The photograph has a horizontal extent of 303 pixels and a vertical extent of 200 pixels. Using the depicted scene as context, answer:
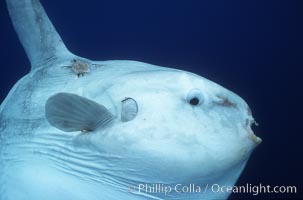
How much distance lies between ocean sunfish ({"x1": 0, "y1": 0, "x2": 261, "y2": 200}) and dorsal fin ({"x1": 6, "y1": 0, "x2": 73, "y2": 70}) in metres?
1.10

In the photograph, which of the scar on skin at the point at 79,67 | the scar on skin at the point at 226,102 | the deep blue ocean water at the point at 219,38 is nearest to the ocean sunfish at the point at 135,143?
the scar on skin at the point at 226,102

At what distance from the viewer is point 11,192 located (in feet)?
7.87

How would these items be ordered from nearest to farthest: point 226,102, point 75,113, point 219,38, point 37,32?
point 75,113, point 226,102, point 37,32, point 219,38

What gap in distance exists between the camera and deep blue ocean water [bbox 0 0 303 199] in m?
12.9

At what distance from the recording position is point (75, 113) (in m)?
2.17

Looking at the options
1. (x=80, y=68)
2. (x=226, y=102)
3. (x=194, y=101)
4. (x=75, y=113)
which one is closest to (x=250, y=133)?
(x=226, y=102)

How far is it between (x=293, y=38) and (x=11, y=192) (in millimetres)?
17391

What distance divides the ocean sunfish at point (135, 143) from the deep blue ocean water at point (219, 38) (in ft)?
32.6

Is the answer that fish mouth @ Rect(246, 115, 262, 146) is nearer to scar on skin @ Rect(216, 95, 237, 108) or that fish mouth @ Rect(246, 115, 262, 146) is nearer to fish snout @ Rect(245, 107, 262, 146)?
fish snout @ Rect(245, 107, 262, 146)

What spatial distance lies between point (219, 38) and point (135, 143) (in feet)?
55.6

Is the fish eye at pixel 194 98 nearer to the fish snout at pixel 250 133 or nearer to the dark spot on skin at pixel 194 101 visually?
the dark spot on skin at pixel 194 101

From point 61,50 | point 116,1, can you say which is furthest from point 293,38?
point 61,50

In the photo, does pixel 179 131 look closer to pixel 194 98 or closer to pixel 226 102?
pixel 194 98

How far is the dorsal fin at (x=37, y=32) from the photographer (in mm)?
3502
